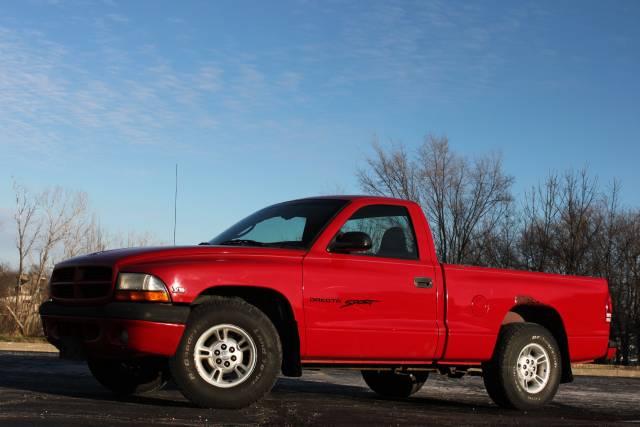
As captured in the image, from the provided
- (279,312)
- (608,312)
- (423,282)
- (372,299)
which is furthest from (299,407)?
(608,312)

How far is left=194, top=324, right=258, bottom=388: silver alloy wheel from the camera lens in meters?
6.01

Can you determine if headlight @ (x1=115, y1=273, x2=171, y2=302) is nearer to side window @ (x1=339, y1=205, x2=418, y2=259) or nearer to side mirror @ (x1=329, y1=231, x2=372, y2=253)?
side mirror @ (x1=329, y1=231, x2=372, y2=253)

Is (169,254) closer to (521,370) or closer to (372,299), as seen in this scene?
(372,299)

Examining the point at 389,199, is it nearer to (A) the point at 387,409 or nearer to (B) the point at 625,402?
(A) the point at 387,409

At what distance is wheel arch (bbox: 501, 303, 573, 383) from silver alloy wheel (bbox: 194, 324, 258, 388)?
2990 mm

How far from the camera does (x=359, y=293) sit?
6707 millimetres

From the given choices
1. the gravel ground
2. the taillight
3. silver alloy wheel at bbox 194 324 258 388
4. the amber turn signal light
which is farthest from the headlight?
the taillight

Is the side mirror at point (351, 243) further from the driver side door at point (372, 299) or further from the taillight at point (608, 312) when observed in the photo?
the taillight at point (608, 312)

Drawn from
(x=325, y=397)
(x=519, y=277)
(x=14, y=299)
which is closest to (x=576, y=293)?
(x=519, y=277)

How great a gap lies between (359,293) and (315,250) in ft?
1.68

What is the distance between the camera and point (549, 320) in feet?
27.1

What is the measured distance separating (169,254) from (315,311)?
1250 millimetres

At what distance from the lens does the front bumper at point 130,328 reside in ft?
19.1

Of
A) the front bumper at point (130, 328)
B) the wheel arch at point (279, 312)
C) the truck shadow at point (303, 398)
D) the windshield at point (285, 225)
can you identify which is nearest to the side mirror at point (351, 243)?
the windshield at point (285, 225)
